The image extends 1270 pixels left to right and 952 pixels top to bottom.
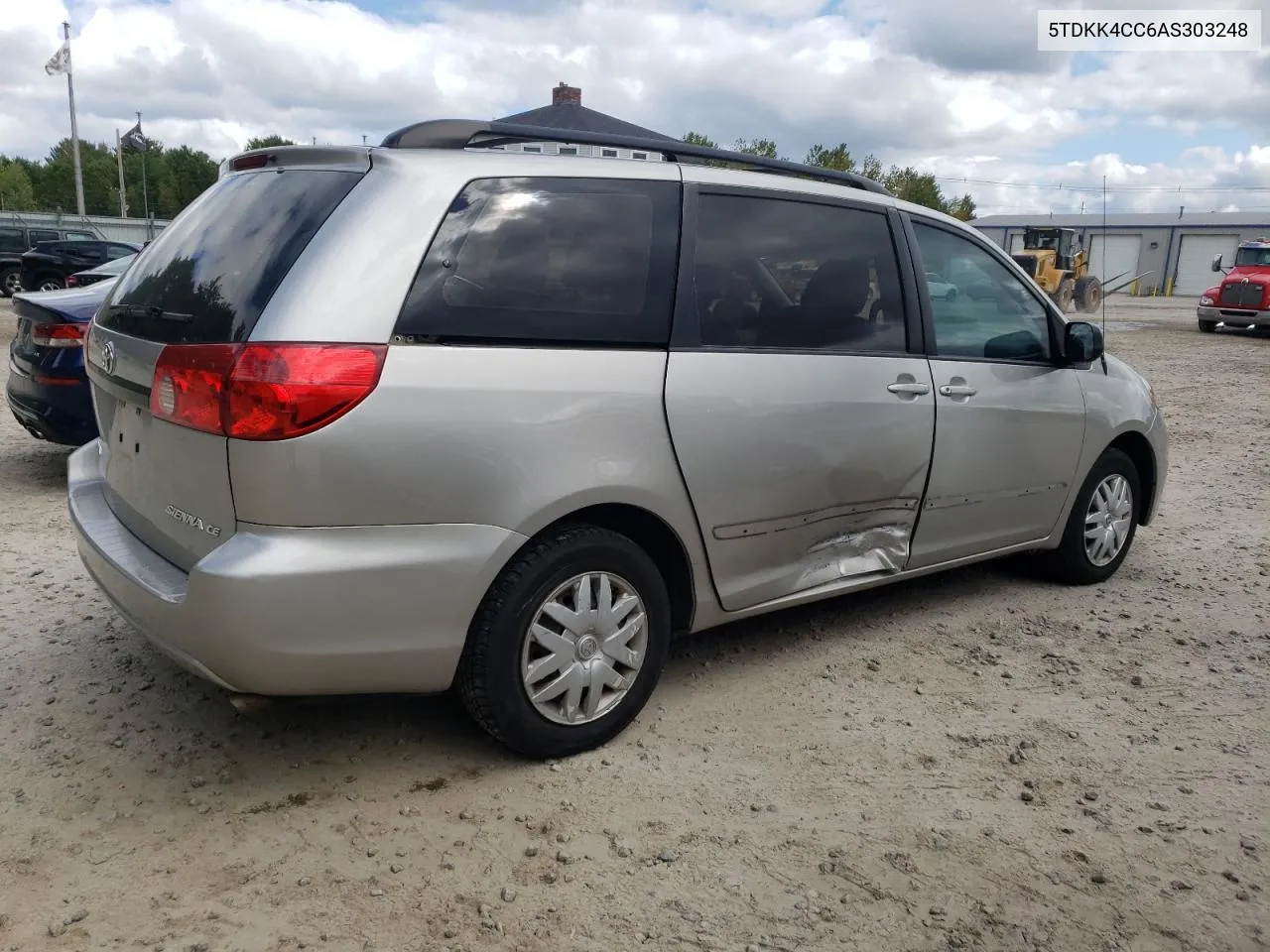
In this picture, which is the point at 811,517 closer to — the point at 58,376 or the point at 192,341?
the point at 192,341

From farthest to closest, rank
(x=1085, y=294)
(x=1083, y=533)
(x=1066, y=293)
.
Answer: (x=1066, y=293) < (x=1085, y=294) < (x=1083, y=533)

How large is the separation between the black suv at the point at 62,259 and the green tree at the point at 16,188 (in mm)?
66546

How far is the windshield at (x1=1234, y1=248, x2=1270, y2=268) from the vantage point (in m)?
23.6

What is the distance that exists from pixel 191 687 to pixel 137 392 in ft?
3.76

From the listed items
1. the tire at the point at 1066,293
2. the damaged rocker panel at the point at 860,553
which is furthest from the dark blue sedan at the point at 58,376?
the tire at the point at 1066,293

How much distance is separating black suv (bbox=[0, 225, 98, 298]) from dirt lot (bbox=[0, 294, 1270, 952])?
2372 cm

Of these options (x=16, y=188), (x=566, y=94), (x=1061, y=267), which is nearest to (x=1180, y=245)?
(x=1061, y=267)

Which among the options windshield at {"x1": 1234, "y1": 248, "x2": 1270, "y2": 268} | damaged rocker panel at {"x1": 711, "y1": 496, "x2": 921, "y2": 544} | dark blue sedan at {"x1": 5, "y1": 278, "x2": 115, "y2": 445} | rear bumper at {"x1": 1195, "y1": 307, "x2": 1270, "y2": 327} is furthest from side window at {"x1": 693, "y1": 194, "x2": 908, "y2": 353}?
windshield at {"x1": 1234, "y1": 248, "x2": 1270, "y2": 268}

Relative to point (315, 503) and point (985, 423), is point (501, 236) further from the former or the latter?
point (985, 423)

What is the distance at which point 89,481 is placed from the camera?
3.42m

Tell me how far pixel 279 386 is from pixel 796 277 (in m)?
1.86

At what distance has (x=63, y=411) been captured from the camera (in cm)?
558

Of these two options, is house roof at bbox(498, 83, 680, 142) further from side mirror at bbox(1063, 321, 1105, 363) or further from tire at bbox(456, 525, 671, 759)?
tire at bbox(456, 525, 671, 759)

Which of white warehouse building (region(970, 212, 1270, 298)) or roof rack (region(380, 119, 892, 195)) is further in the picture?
white warehouse building (region(970, 212, 1270, 298))
